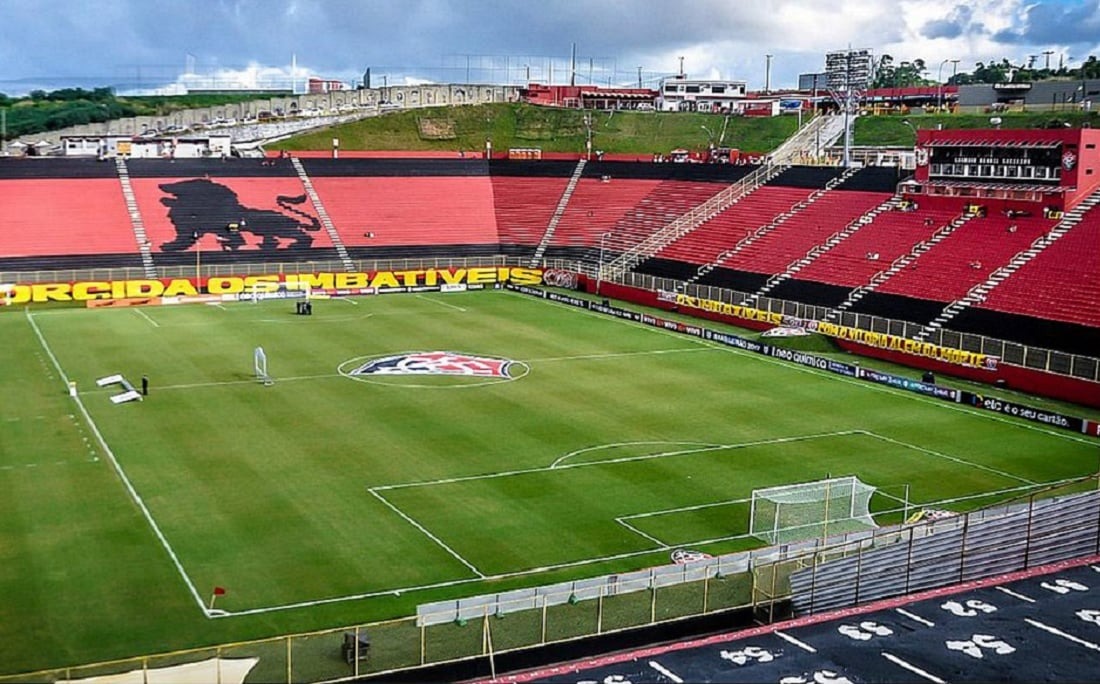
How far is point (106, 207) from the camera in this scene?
263ft

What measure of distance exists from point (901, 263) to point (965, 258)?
145 inches

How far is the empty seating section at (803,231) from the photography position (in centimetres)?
7012

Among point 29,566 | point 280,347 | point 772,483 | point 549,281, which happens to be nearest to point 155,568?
point 29,566

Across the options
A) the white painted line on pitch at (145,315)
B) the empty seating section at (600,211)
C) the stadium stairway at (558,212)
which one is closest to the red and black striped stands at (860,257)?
the empty seating section at (600,211)

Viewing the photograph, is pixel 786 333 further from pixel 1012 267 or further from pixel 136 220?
pixel 136 220

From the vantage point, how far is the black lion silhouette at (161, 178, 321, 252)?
79.9 meters

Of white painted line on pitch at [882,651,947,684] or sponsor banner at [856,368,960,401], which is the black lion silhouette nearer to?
sponsor banner at [856,368,960,401]

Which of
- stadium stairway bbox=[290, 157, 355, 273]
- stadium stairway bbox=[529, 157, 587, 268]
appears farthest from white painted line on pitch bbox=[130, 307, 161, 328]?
stadium stairway bbox=[529, 157, 587, 268]

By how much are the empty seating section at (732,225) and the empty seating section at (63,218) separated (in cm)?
3837

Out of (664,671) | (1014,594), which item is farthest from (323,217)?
(664,671)

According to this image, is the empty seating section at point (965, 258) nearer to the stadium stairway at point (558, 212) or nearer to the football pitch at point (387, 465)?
the football pitch at point (387, 465)

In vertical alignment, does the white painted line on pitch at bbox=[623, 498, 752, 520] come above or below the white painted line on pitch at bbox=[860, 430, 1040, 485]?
below

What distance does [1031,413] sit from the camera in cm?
4244

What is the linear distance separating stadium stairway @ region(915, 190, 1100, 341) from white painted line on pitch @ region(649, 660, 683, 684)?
1472 inches
